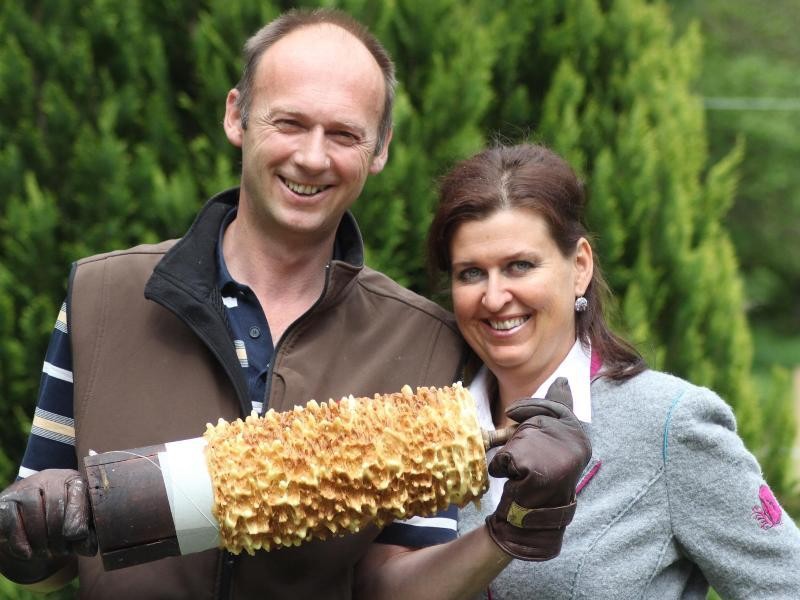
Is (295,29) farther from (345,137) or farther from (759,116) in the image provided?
(759,116)

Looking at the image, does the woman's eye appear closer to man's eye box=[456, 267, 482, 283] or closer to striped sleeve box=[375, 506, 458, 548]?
man's eye box=[456, 267, 482, 283]

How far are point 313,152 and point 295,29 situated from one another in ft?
1.61

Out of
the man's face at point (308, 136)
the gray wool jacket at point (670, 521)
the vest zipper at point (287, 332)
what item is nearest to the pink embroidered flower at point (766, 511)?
the gray wool jacket at point (670, 521)

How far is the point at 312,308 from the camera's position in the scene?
10.5ft

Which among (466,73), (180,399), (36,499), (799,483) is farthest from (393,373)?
(799,483)

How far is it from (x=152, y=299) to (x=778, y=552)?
6.32ft

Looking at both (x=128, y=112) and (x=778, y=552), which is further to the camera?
(x=128, y=112)

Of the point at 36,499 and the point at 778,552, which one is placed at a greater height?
the point at 36,499

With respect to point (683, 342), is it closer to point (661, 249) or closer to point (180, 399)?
point (661, 249)

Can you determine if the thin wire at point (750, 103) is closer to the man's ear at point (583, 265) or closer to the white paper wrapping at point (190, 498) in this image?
the man's ear at point (583, 265)

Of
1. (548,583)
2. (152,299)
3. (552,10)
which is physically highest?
(552,10)

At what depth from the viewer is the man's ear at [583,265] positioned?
3420mm

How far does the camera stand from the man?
2977 mm

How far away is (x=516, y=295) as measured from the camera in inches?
127
